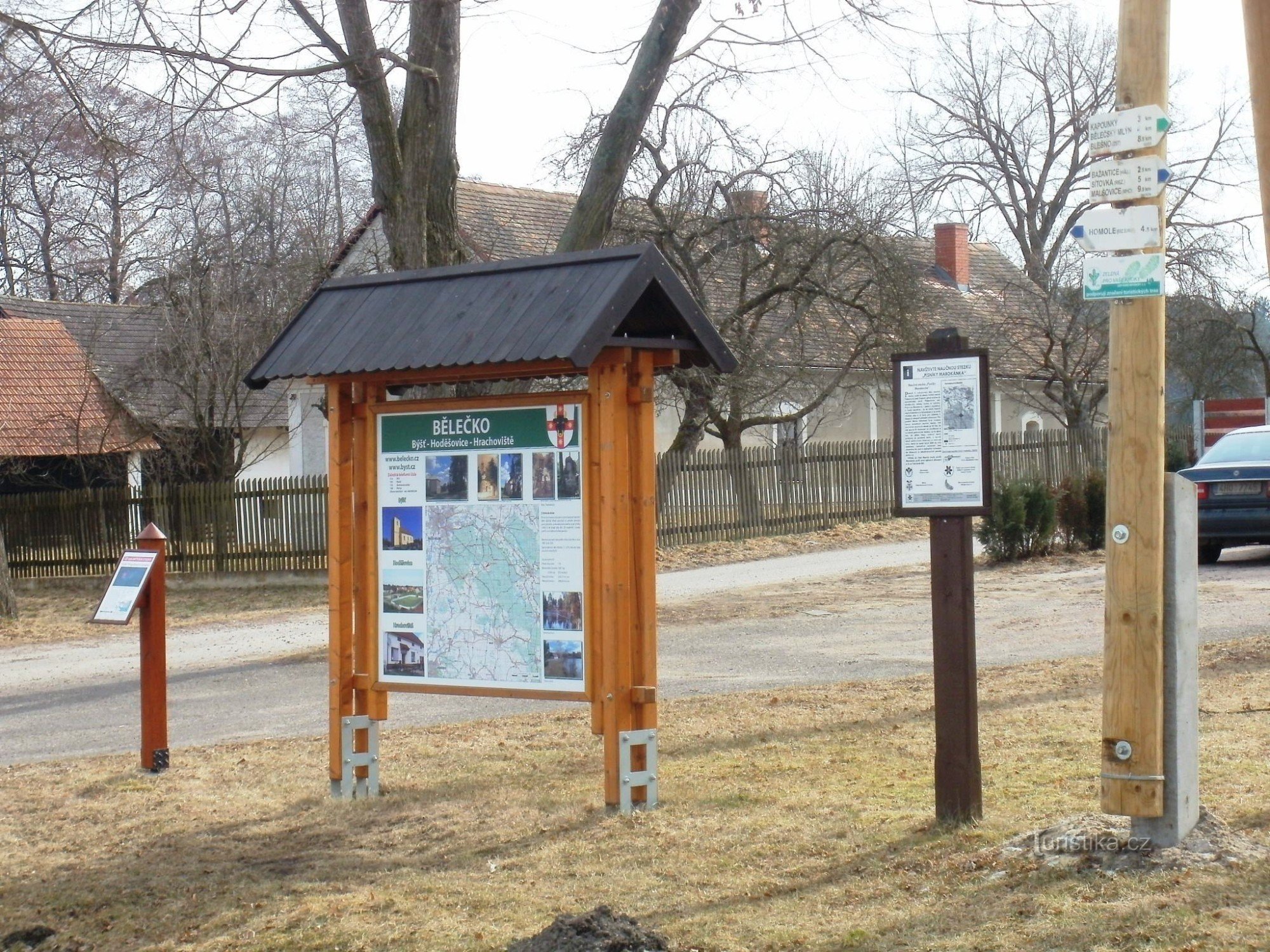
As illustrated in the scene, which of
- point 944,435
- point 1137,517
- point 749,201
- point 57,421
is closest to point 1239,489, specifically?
point 749,201

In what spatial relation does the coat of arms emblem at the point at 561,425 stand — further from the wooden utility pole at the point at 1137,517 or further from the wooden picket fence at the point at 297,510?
the wooden picket fence at the point at 297,510

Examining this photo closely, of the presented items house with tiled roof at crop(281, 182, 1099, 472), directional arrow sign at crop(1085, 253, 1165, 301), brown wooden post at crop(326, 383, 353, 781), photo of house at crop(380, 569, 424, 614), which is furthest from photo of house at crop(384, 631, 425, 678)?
house with tiled roof at crop(281, 182, 1099, 472)

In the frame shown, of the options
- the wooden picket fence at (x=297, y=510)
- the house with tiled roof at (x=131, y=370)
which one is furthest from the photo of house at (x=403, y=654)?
the house with tiled roof at (x=131, y=370)

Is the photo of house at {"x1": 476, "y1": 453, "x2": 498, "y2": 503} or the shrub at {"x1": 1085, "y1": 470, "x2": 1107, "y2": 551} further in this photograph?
the shrub at {"x1": 1085, "y1": 470, "x2": 1107, "y2": 551}

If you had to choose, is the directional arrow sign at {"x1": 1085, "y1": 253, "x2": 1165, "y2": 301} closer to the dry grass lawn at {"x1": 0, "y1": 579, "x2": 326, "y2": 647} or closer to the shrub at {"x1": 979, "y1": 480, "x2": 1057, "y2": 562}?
the shrub at {"x1": 979, "y1": 480, "x2": 1057, "y2": 562}

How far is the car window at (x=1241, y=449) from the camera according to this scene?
1658cm

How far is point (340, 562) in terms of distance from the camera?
6996 mm

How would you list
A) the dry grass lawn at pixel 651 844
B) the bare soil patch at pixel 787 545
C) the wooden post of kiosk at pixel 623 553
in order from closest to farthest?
the dry grass lawn at pixel 651 844 < the wooden post of kiosk at pixel 623 553 < the bare soil patch at pixel 787 545

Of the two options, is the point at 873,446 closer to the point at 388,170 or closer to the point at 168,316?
the point at 168,316

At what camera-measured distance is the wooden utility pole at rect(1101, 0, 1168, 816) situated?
4848 mm

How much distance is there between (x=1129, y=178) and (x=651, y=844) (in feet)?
10.4

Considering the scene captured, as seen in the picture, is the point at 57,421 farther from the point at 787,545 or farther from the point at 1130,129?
the point at 1130,129

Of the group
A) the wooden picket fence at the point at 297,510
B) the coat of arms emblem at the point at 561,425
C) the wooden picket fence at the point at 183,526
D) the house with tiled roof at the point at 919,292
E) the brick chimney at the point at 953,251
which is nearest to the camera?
the coat of arms emblem at the point at 561,425

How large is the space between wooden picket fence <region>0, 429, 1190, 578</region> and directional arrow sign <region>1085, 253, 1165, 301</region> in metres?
14.3
